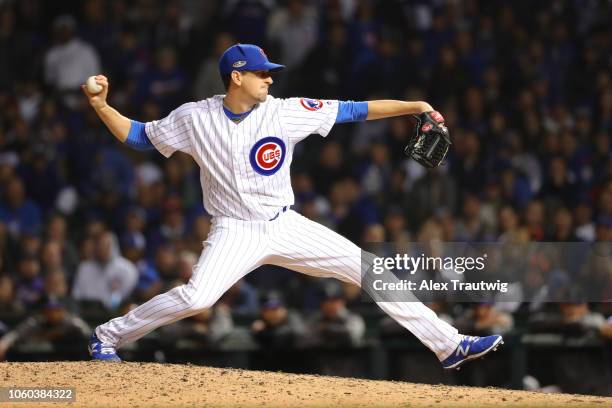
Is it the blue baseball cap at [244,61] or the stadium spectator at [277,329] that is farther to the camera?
the stadium spectator at [277,329]

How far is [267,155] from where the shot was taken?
249 inches

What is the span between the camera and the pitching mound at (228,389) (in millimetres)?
6020

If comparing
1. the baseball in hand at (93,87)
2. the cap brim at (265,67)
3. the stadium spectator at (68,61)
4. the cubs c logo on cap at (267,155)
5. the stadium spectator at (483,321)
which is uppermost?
the stadium spectator at (68,61)

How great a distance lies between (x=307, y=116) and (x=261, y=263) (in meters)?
0.80

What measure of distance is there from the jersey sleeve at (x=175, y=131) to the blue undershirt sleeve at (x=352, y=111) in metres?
0.78

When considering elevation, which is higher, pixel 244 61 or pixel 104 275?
pixel 244 61

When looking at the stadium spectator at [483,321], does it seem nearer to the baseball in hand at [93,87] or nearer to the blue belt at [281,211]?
the blue belt at [281,211]

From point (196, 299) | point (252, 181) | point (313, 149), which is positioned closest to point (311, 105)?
point (252, 181)

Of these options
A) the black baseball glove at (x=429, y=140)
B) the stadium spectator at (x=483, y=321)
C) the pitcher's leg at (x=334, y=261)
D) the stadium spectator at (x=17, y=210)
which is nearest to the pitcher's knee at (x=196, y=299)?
the pitcher's leg at (x=334, y=261)

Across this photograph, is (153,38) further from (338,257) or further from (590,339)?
(338,257)

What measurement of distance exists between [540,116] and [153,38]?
4.12 meters

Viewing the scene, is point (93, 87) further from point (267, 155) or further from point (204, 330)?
point (204, 330)

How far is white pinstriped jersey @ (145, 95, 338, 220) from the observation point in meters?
6.30

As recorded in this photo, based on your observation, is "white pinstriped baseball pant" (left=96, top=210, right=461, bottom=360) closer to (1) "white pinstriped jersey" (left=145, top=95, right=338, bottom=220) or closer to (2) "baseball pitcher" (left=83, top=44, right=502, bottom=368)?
(2) "baseball pitcher" (left=83, top=44, right=502, bottom=368)
